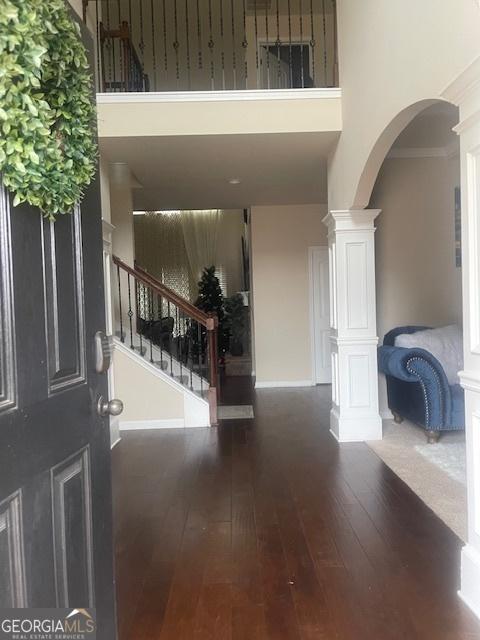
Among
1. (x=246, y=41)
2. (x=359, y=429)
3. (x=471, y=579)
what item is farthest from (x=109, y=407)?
(x=246, y=41)

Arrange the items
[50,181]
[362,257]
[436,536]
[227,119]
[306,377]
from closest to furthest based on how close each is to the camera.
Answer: [50,181] < [436,536] < [227,119] < [362,257] < [306,377]

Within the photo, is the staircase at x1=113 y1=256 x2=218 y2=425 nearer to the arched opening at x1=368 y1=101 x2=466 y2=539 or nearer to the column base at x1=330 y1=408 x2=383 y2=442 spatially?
A: the column base at x1=330 y1=408 x2=383 y2=442

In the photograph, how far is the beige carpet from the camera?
2.81 m

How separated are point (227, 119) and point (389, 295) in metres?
2.41

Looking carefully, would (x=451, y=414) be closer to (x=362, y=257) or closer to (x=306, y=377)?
(x=362, y=257)

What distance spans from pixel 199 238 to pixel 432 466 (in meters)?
7.85

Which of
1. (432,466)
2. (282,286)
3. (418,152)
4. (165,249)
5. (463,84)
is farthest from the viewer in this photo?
(165,249)

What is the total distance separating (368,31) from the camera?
3189 millimetres

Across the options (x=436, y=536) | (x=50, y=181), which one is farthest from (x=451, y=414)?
(x=50, y=181)

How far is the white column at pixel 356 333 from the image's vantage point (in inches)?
167

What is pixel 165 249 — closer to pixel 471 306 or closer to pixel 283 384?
pixel 283 384

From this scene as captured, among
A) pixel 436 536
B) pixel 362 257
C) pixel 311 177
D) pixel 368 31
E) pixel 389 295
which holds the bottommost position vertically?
pixel 436 536

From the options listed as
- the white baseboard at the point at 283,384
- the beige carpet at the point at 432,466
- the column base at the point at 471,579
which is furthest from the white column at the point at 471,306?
the white baseboard at the point at 283,384

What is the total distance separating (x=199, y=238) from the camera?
→ 10477 millimetres
